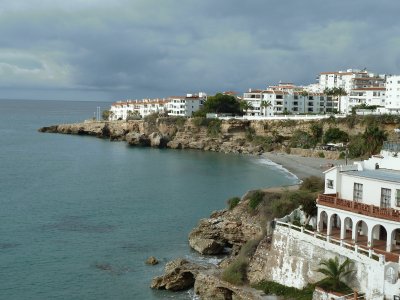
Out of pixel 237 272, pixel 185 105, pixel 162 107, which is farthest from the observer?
pixel 162 107

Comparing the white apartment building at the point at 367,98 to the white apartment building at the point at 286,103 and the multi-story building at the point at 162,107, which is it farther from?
the multi-story building at the point at 162,107

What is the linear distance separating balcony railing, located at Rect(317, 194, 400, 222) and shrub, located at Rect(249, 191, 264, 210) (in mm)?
11897

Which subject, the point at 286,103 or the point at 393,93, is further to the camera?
the point at 286,103

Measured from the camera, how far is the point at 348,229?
2669cm

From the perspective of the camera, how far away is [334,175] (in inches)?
1065

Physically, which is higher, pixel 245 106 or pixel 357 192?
Result: pixel 245 106

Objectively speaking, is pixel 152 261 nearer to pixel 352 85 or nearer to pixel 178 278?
pixel 178 278

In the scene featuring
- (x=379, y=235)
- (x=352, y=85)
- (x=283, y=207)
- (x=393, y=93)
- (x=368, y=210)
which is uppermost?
(x=352, y=85)

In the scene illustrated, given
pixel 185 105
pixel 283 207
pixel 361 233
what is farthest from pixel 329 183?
pixel 185 105

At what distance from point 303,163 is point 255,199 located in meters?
43.7

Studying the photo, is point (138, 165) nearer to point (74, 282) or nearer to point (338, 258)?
point (74, 282)

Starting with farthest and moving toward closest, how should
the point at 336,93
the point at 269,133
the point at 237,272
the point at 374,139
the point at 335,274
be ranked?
the point at 336,93
the point at 269,133
the point at 374,139
the point at 237,272
the point at 335,274

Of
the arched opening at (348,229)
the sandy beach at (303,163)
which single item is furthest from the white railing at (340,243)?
the sandy beach at (303,163)

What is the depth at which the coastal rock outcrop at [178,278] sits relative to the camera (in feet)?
103
